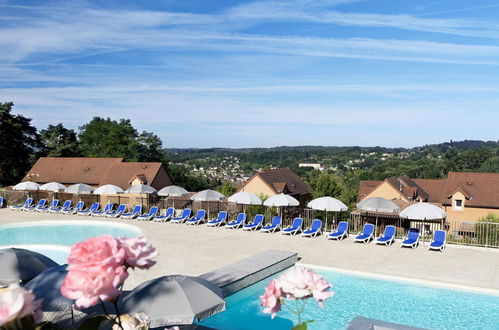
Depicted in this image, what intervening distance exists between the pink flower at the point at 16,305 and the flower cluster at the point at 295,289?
0.97 m

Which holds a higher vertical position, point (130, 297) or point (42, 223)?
point (130, 297)

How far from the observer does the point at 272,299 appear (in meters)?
1.94

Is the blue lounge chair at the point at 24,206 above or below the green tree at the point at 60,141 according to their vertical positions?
below

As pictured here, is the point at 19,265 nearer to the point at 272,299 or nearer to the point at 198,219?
the point at 272,299

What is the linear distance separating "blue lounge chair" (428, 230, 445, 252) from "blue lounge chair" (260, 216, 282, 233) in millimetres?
5849

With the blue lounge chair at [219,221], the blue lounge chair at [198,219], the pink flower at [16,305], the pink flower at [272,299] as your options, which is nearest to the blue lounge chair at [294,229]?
the blue lounge chair at [219,221]

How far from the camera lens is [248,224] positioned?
1855cm

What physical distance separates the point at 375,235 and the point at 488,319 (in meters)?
7.27

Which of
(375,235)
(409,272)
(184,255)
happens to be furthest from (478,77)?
(184,255)

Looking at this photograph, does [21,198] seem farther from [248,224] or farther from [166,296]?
[166,296]

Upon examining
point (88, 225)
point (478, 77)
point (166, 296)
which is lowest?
point (88, 225)

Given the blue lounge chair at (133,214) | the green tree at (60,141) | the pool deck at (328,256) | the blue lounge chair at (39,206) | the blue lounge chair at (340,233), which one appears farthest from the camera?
the green tree at (60,141)

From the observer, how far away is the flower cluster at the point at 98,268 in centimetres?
138

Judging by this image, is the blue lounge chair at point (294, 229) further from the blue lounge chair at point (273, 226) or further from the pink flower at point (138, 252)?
the pink flower at point (138, 252)
